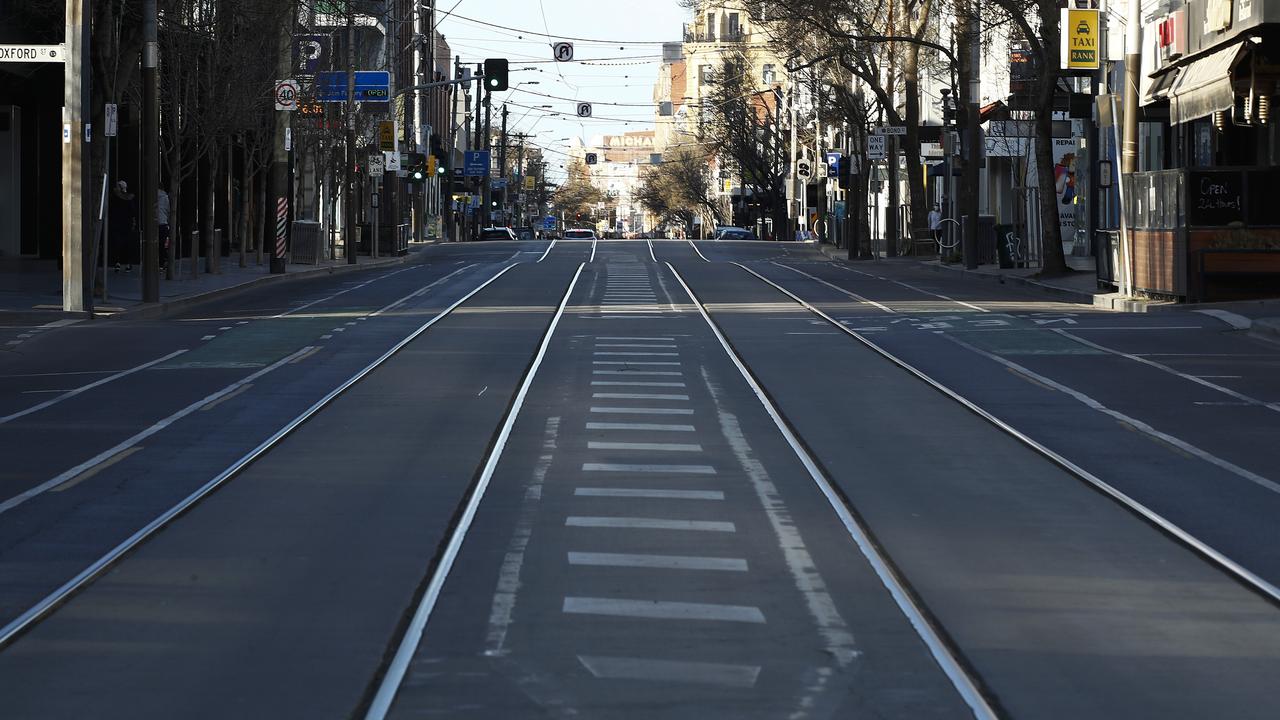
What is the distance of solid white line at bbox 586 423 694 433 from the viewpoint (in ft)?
43.0

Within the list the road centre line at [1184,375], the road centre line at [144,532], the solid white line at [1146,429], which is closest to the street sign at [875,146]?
the road centre line at [1184,375]

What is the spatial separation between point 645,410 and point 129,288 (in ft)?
66.4

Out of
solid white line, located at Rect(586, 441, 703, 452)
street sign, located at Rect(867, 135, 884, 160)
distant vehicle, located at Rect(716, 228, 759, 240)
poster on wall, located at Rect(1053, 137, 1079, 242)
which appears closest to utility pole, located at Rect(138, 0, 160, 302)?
solid white line, located at Rect(586, 441, 703, 452)

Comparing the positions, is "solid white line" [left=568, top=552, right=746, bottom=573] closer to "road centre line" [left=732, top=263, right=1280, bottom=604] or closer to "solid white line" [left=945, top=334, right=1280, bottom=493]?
"road centre line" [left=732, top=263, right=1280, bottom=604]

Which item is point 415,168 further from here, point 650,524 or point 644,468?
point 650,524

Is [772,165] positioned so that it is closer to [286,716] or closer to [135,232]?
[135,232]

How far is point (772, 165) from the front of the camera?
102 metres

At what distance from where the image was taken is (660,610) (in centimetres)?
733

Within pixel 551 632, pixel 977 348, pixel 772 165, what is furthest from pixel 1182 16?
pixel 772 165

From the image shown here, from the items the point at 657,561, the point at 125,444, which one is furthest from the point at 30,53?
the point at 657,561

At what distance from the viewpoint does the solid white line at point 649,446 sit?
12125 millimetres

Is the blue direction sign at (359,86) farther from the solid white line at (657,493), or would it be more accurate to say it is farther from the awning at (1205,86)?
the solid white line at (657,493)

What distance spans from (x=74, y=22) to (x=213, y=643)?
2023cm

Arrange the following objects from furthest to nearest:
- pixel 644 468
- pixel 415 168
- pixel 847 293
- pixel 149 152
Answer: pixel 415 168, pixel 847 293, pixel 149 152, pixel 644 468
